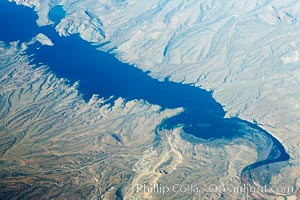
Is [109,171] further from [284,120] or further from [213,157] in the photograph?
[284,120]

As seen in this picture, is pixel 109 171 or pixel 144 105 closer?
pixel 109 171

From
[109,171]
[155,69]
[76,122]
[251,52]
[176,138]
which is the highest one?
[251,52]

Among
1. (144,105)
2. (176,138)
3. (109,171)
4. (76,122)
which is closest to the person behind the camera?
(109,171)

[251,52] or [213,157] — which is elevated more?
[251,52]

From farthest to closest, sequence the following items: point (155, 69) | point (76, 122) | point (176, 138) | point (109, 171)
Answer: point (155, 69), point (76, 122), point (176, 138), point (109, 171)

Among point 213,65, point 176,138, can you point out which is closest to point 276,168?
point 176,138

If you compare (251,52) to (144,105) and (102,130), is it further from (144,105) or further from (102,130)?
(102,130)
